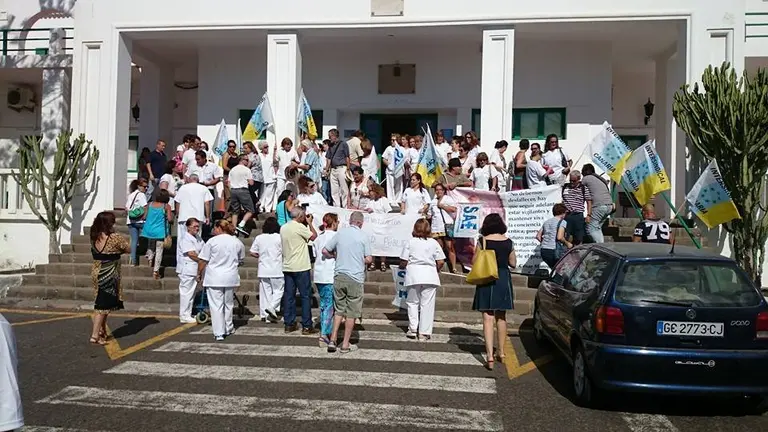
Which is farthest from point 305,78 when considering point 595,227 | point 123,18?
point 595,227

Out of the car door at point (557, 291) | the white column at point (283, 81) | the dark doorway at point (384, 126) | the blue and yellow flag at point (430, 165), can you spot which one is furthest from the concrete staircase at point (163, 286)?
the dark doorway at point (384, 126)

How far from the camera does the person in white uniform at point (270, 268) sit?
9578 mm

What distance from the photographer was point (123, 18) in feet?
49.5

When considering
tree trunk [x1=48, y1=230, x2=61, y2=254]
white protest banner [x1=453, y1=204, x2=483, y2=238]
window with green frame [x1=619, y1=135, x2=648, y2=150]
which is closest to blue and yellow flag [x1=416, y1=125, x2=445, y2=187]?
white protest banner [x1=453, y1=204, x2=483, y2=238]

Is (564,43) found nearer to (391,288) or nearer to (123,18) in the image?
(391,288)

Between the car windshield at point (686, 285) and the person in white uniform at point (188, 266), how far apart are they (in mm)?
6381

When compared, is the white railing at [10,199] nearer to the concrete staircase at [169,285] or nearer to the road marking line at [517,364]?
the concrete staircase at [169,285]

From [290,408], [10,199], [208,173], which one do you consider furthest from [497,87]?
[10,199]

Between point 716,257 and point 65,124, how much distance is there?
1530cm

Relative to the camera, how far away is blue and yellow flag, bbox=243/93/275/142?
13906 millimetres

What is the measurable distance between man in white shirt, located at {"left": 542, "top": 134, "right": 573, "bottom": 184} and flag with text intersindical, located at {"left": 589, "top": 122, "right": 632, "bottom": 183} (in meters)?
1.43

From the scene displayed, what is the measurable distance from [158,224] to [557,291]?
7.37 m

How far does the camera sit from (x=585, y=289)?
6340 millimetres

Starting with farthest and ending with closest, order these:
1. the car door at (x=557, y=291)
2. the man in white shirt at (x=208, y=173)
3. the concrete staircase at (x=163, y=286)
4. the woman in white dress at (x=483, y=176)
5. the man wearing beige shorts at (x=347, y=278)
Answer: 1. the man in white shirt at (x=208, y=173)
2. the woman in white dress at (x=483, y=176)
3. the concrete staircase at (x=163, y=286)
4. the man wearing beige shorts at (x=347, y=278)
5. the car door at (x=557, y=291)
